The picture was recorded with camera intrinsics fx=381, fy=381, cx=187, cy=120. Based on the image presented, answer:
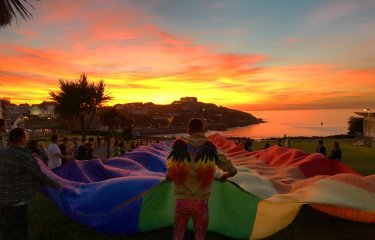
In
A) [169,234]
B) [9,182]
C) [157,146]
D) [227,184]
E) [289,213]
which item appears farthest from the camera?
[157,146]

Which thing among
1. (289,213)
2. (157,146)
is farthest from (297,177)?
(157,146)

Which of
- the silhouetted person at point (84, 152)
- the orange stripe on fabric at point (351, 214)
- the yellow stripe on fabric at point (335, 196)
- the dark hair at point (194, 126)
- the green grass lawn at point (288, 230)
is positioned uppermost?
the dark hair at point (194, 126)

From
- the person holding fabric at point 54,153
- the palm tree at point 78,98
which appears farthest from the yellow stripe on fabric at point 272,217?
the palm tree at point 78,98

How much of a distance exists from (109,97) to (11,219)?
3685cm

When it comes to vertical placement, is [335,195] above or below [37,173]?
below

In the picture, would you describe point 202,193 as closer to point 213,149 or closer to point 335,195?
point 213,149

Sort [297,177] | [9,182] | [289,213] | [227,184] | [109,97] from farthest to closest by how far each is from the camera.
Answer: [109,97] → [297,177] → [227,184] → [289,213] → [9,182]

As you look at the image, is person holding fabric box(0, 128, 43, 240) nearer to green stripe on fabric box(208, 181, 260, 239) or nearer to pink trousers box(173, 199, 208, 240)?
pink trousers box(173, 199, 208, 240)

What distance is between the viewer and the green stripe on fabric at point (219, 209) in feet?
24.6

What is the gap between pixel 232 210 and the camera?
7703mm

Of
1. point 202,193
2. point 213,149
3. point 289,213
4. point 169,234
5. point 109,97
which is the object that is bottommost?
point 169,234

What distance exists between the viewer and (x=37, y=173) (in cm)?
543

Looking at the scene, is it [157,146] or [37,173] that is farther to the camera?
[157,146]

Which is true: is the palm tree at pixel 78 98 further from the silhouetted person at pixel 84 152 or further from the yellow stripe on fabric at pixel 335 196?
the yellow stripe on fabric at pixel 335 196
